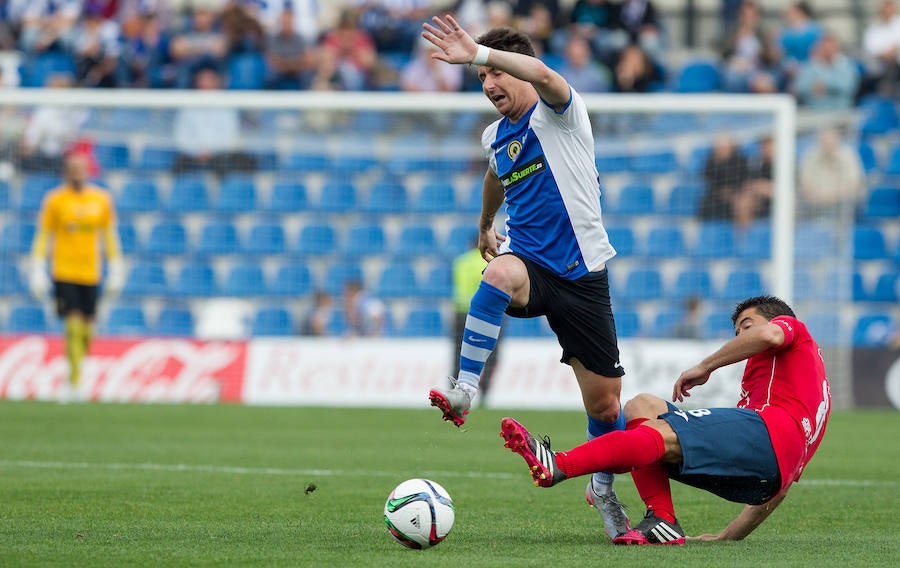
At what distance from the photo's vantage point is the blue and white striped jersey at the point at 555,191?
663cm

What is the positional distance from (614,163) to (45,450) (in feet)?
31.1

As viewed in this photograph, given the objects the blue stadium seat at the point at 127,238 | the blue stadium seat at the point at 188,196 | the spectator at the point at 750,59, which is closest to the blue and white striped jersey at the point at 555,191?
the blue stadium seat at the point at 188,196

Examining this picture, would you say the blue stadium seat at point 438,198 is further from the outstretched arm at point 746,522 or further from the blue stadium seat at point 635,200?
the outstretched arm at point 746,522

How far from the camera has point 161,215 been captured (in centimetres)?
1834

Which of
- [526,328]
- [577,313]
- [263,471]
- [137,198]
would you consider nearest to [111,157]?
[137,198]

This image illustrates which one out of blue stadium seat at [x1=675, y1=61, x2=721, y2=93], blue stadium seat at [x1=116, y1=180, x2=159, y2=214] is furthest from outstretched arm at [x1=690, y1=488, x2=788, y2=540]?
blue stadium seat at [x1=675, y1=61, x2=721, y2=93]

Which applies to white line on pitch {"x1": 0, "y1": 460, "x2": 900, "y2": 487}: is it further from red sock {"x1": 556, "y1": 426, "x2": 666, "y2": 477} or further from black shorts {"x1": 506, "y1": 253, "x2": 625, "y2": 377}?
red sock {"x1": 556, "y1": 426, "x2": 666, "y2": 477}

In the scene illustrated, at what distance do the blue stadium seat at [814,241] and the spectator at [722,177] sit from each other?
1.10 meters

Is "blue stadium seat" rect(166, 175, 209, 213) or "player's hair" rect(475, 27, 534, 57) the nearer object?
"player's hair" rect(475, 27, 534, 57)

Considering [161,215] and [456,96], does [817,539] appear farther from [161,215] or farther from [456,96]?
[161,215]

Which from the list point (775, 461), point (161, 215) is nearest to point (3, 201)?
point (161, 215)

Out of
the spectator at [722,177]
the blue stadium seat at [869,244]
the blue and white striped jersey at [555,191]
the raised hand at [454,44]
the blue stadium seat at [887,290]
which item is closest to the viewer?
the raised hand at [454,44]

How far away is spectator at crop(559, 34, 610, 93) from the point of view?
19.2 metres

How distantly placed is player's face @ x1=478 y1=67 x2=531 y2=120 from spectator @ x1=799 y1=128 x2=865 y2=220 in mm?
11756
